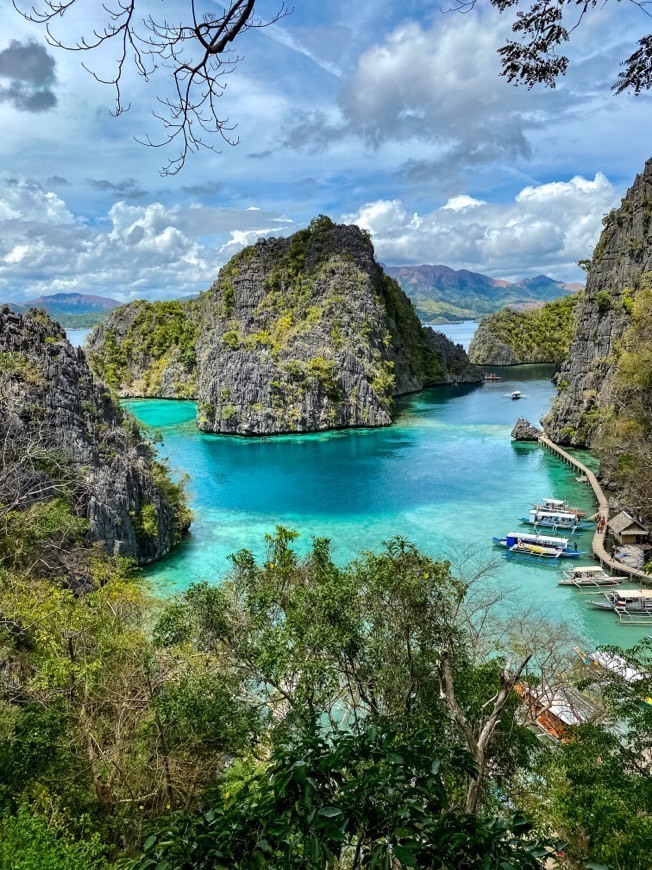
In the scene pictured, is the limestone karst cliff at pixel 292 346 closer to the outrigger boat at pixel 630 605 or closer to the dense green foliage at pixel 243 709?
the outrigger boat at pixel 630 605

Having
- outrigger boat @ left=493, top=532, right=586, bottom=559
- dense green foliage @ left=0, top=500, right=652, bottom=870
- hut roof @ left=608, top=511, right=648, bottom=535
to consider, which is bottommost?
outrigger boat @ left=493, top=532, right=586, bottom=559

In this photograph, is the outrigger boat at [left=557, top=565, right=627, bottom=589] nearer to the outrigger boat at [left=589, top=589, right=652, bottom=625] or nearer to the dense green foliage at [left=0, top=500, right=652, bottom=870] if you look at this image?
the outrigger boat at [left=589, top=589, right=652, bottom=625]

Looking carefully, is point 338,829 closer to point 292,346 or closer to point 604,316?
point 604,316

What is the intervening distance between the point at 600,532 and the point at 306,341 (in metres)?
45.4

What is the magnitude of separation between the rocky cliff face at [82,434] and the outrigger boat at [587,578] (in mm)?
19389

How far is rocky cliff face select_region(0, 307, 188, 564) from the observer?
22219mm

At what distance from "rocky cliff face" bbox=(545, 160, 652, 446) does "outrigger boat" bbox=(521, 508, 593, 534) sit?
32.8ft

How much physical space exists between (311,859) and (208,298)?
9425 cm

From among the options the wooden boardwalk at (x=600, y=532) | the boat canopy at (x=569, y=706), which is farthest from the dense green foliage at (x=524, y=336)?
the boat canopy at (x=569, y=706)

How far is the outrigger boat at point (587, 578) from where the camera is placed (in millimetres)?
22188

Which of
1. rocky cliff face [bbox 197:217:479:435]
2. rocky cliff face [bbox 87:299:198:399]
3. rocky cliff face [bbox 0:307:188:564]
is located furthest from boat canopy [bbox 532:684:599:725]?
rocky cliff face [bbox 87:299:198:399]

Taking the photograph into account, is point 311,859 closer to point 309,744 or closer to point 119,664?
point 309,744

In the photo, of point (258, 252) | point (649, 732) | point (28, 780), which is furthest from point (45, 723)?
point (258, 252)

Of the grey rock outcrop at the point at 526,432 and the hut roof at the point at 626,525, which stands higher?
the grey rock outcrop at the point at 526,432
